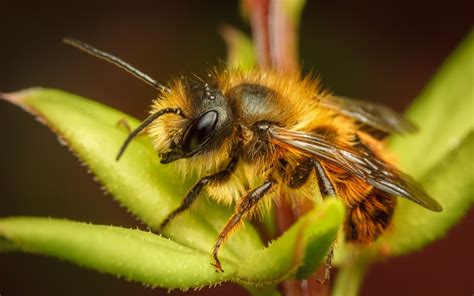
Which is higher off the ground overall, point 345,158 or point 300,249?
point 345,158

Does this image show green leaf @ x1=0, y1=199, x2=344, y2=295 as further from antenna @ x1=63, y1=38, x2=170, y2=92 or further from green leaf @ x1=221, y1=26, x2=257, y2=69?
green leaf @ x1=221, y1=26, x2=257, y2=69

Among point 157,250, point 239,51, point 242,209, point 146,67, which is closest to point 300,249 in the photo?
point 157,250

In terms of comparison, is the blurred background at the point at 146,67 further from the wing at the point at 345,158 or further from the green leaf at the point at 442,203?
the wing at the point at 345,158

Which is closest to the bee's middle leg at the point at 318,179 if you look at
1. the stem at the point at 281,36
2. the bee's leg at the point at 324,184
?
the bee's leg at the point at 324,184

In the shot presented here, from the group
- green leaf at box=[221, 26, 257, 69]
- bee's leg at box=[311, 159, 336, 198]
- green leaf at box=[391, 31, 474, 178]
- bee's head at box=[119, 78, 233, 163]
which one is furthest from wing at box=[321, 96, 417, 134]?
bee's head at box=[119, 78, 233, 163]

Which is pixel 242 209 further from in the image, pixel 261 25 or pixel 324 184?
pixel 261 25
